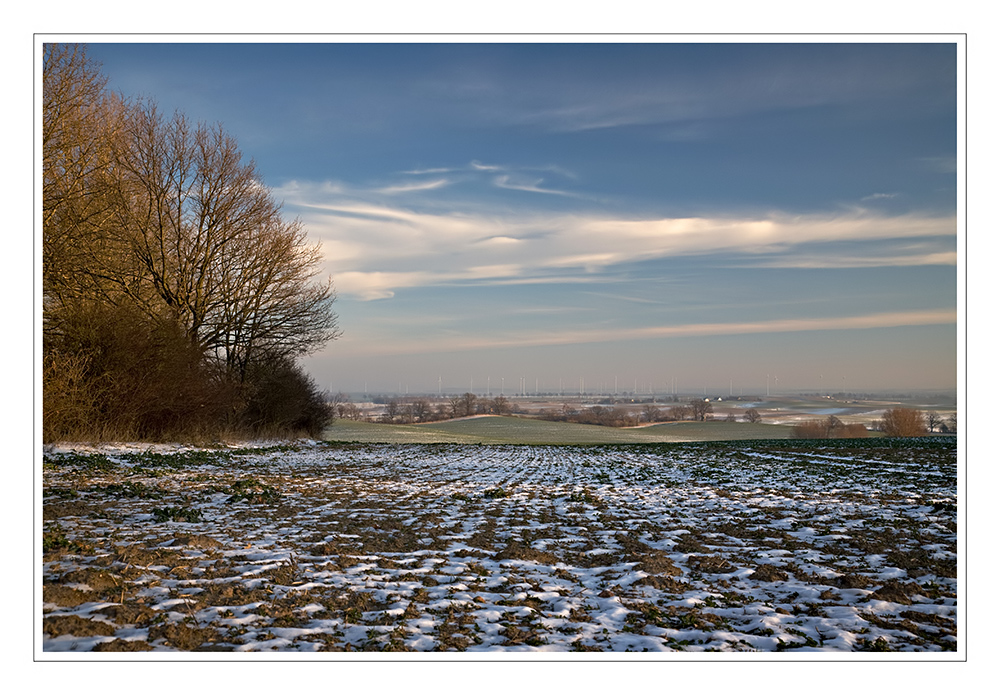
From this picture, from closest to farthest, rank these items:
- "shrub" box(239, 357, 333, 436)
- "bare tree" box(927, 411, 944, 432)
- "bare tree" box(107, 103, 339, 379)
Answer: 1. "bare tree" box(927, 411, 944, 432)
2. "bare tree" box(107, 103, 339, 379)
3. "shrub" box(239, 357, 333, 436)

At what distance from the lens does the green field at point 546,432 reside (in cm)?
3925

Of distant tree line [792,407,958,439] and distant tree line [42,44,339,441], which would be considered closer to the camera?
distant tree line [42,44,339,441]

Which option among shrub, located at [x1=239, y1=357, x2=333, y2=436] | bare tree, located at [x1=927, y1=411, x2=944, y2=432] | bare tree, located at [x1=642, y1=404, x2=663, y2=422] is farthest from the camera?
bare tree, located at [x1=642, y1=404, x2=663, y2=422]

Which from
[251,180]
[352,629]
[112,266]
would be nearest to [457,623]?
[352,629]

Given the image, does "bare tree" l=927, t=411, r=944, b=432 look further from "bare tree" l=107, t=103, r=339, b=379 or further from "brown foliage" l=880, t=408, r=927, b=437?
"bare tree" l=107, t=103, r=339, b=379

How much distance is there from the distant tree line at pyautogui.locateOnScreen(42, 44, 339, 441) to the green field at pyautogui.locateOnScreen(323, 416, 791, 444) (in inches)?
424

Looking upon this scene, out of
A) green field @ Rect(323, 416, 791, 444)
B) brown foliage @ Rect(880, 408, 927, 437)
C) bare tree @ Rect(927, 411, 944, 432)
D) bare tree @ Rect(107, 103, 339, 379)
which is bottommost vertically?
green field @ Rect(323, 416, 791, 444)

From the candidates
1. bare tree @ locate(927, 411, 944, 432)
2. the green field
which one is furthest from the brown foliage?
bare tree @ locate(927, 411, 944, 432)

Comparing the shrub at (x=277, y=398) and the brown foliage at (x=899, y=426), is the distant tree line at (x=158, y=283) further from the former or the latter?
the brown foliage at (x=899, y=426)

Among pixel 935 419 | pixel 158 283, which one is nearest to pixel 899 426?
pixel 935 419

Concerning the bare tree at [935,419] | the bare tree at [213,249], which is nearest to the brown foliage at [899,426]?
the bare tree at [935,419]

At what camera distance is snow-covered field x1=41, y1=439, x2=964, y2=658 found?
396 cm

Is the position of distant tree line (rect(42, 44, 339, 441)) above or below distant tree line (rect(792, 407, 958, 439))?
above
